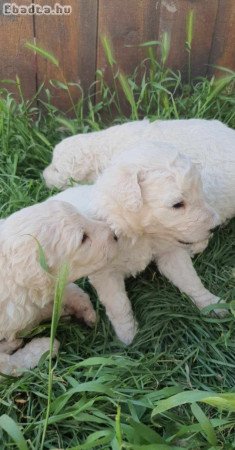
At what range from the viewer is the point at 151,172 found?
2.89 m

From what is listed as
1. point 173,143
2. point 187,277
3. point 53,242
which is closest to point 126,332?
point 187,277

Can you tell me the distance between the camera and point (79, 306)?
3406 mm

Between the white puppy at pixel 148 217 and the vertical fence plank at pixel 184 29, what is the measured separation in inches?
75.4

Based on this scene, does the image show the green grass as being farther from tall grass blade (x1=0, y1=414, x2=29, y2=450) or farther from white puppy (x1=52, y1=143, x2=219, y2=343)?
white puppy (x1=52, y1=143, x2=219, y2=343)

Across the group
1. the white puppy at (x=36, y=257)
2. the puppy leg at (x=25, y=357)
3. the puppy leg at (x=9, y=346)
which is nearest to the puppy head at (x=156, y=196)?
the white puppy at (x=36, y=257)

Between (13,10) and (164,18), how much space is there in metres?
1.27

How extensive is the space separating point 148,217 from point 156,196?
0.46 ft

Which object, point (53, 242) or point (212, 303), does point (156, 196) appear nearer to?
point (53, 242)

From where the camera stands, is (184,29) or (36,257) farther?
(184,29)

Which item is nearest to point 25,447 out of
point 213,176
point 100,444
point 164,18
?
point 100,444

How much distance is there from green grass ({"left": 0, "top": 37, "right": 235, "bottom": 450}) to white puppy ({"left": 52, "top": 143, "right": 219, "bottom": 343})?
164mm

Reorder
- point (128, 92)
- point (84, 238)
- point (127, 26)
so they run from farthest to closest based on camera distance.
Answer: point (127, 26) → point (128, 92) → point (84, 238)

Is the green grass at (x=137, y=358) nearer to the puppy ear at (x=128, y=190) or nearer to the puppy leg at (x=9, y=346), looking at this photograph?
the puppy leg at (x=9, y=346)

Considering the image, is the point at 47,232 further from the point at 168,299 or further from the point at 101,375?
the point at 168,299
